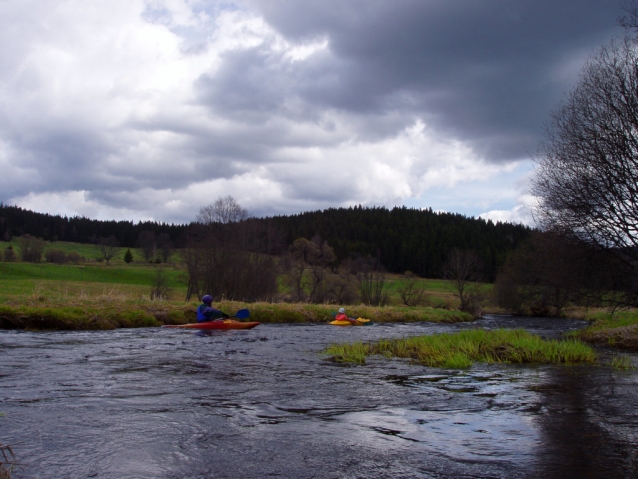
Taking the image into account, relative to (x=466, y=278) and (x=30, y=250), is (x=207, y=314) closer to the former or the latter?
(x=466, y=278)

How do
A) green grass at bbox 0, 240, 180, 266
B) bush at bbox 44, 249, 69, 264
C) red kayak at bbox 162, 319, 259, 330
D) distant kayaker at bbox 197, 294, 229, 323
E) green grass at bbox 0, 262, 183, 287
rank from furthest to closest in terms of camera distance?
1. green grass at bbox 0, 240, 180, 266
2. bush at bbox 44, 249, 69, 264
3. green grass at bbox 0, 262, 183, 287
4. distant kayaker at bbox 197, 294, 229, 323
5. red kayak at bbox 162, 319, 259, 330

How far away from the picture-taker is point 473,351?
11719 mm

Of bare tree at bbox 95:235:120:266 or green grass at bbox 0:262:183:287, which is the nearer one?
green grass at bbox 0:262:183:287

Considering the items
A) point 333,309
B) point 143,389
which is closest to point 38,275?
point 333,309

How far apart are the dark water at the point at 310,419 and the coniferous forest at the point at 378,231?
236 feet

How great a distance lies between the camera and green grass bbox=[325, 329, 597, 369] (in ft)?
36.3

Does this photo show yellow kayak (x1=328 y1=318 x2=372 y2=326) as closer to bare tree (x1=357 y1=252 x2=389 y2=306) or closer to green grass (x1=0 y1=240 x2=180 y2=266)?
bare tree (x1=357 y1=252 x2=389 y2=306)

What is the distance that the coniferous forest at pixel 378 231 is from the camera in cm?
9475

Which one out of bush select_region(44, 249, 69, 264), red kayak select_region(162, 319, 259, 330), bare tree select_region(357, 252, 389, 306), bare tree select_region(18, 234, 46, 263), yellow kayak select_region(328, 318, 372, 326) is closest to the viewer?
red kayak select_region(162, 319, 259, 330)

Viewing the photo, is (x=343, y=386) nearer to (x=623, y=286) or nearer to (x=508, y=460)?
(x=508, y=460)

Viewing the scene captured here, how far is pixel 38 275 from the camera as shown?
191ft

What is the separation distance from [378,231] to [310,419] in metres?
102

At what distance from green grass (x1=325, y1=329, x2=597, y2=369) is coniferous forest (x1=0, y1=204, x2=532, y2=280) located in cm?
6801

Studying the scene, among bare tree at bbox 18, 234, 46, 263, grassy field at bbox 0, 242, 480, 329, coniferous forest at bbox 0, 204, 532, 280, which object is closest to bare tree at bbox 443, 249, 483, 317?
grassy field at bbox 0, 242, 480, 329
